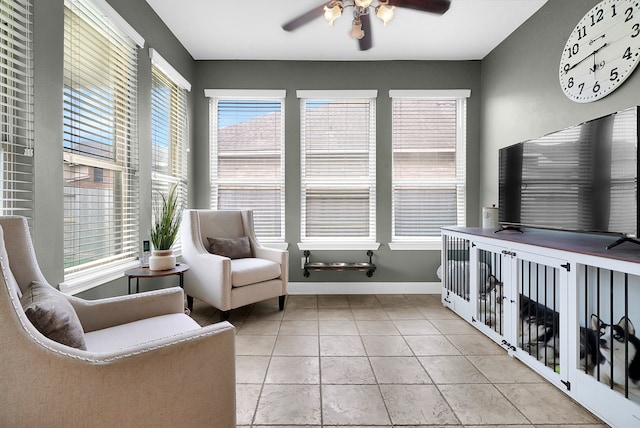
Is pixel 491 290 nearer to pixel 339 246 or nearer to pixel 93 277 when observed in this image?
pixel 339 246

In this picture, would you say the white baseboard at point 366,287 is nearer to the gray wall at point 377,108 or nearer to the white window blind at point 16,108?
the gray wall at point 377,108

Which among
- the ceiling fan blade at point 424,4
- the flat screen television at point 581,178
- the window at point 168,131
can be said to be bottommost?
the flat screen television at point 581,178

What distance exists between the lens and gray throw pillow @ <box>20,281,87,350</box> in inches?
38.2

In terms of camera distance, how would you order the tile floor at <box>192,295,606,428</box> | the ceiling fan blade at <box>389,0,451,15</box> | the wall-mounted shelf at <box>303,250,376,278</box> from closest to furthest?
the tile floor at <box>192,295,606,428</box>, the ceiling fan blade at <box>389,0,451,15</box>, the wall-mounted shelf at <box>303,250,376,278</box>

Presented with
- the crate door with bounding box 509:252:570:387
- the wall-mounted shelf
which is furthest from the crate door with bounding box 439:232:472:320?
the wall-mounted shelf

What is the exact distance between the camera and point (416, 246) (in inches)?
147

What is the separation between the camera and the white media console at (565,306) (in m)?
1.47

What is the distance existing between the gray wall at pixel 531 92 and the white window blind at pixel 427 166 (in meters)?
0.29

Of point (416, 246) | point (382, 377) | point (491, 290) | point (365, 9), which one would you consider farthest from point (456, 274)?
point (365, 9)

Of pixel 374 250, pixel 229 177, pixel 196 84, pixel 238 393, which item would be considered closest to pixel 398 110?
pixel 374 250

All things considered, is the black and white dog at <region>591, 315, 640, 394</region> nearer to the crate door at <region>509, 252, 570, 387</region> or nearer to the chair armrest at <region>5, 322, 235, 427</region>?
the crate door at <region>509, 252, 570, 387</region>

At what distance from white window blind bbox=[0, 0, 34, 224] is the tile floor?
59.4 inches

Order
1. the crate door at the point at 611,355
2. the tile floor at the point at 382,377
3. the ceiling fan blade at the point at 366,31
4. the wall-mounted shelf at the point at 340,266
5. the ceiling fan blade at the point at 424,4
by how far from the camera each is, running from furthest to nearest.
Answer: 1. the wall-mounted shelf at the point at 340,266
2. the ceiling fan blade at the point at 366,31
3. the ceiling fan blade at the point at 424,4
4. the tile floor at the point at 382,377
5. the crate door at the point at 611,355

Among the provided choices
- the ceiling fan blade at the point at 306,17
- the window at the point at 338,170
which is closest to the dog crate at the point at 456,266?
the window at the point at 338,170
